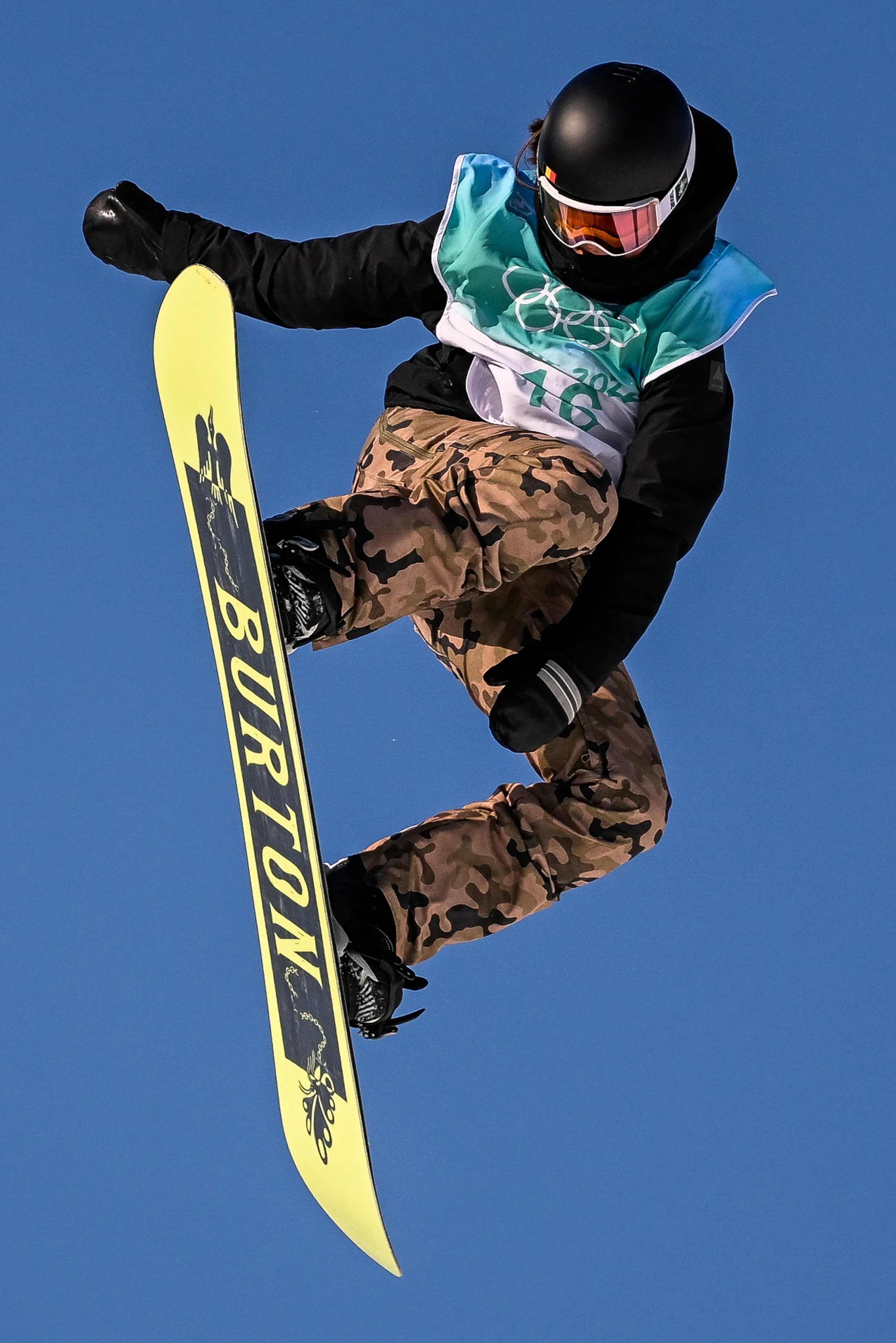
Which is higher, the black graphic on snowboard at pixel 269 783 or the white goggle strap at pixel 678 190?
the white goggle strap at pixel 678 190

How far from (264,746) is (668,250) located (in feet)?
2.36

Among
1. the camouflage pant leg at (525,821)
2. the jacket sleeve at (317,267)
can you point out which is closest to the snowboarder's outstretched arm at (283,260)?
the jacket sleeve at (317,267)

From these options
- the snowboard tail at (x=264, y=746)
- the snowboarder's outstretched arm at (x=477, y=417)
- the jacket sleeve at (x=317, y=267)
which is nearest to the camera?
the snowboard tail at (x=264, y=746)

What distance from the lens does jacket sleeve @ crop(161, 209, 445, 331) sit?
222cm

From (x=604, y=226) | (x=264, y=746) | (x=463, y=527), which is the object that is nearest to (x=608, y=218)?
(x=604, y=226)

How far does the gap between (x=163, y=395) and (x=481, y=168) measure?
0.47 metres

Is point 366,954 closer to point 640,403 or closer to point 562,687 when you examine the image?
point 562,687

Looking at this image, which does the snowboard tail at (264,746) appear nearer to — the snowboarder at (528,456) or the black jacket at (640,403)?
the snowboarder at (528,456)

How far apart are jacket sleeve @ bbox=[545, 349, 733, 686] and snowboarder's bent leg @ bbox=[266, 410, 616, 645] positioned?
2.7 inches

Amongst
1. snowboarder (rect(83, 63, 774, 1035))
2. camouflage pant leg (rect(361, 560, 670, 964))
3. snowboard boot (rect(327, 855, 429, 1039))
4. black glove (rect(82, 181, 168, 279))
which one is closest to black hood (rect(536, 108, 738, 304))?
snowboarder (rect(83, 63, 774, 1035))

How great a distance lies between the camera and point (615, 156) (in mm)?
2053

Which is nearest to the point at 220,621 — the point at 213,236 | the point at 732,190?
the point at 213,236

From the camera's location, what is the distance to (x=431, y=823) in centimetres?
225

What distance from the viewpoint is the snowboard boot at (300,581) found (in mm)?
1912
